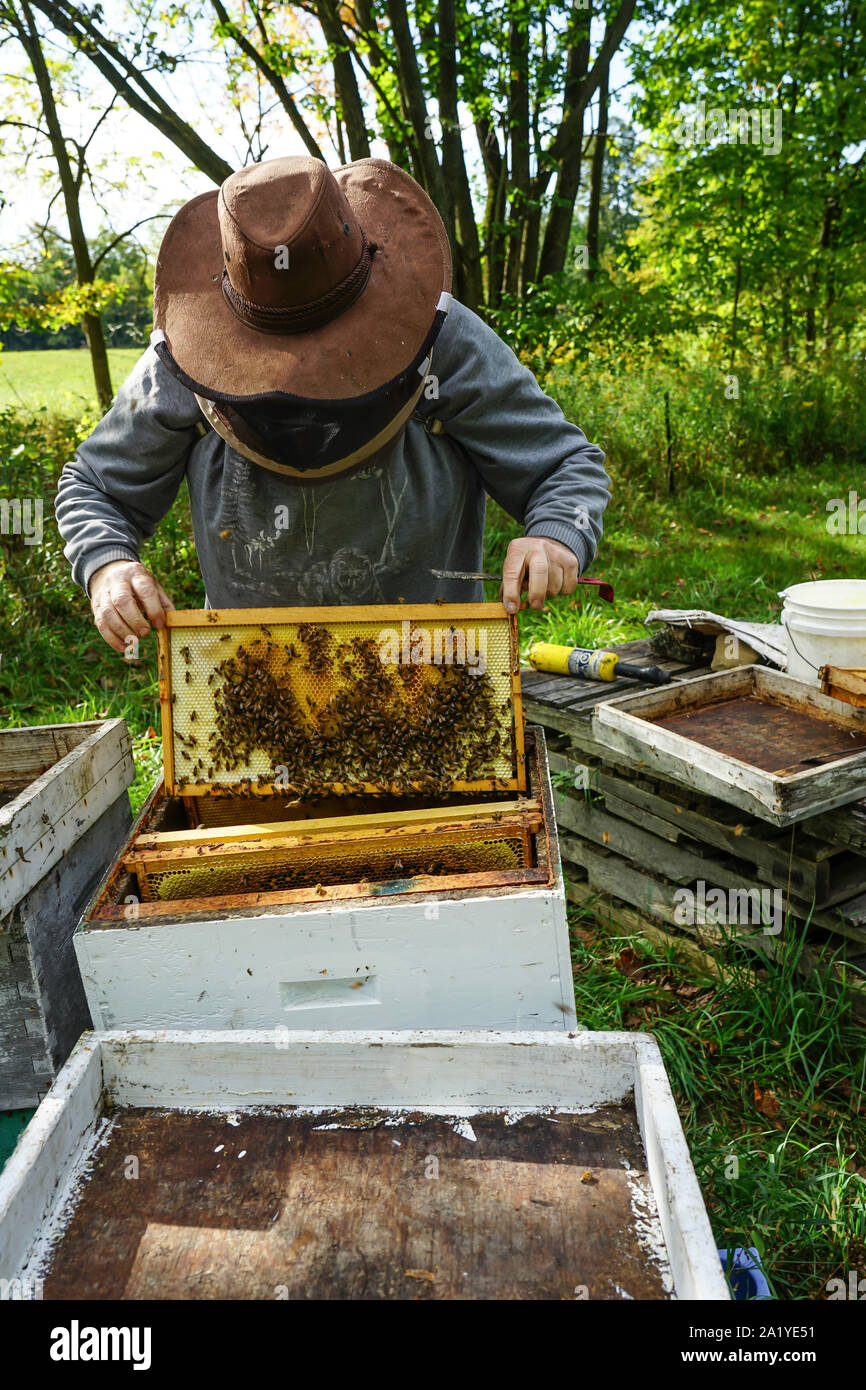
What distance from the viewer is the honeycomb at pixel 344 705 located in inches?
79.2

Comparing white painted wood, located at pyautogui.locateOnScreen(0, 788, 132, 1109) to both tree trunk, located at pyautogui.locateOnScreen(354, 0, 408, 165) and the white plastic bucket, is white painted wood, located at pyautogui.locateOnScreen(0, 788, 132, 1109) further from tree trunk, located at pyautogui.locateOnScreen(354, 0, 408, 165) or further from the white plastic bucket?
tree trunk, located at pyautogui.locateOnScreen(354, 0, 408, 165)

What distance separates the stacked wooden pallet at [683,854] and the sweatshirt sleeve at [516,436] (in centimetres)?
96

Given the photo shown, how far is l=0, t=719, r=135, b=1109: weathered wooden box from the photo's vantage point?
1.74 meters

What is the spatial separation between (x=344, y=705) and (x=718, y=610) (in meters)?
4.96

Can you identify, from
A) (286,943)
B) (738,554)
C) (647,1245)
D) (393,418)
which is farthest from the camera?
(738,554)

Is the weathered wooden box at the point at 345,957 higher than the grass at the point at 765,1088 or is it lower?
higher

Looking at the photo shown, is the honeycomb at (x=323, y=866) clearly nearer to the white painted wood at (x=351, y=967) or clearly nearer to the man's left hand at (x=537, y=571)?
the white painted wood at (x=351, y=967)

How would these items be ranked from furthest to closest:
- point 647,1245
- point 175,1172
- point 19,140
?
point 19,140 → point 175,1172 → point 647,1245

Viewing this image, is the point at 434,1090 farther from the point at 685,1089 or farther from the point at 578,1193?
the point at 685,1089

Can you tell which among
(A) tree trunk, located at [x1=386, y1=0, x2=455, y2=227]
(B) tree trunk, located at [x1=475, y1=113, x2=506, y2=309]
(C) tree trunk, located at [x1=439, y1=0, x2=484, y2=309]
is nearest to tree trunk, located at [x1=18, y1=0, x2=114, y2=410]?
(A) tree trunk, located at [x1=386, y1=0, x2=455, y2=227]

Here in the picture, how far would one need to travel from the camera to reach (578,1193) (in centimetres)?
126

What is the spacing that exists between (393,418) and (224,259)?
0.51 m

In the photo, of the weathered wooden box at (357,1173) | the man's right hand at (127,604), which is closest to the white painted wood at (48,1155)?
the weathered wooden box at (357,1173)

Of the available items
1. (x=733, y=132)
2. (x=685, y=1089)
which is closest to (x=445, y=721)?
(x=685, y=1089)
